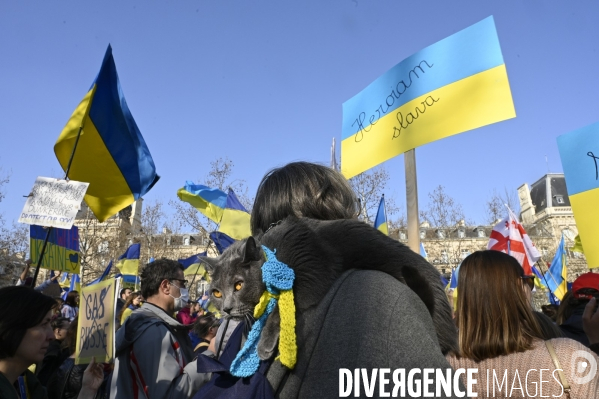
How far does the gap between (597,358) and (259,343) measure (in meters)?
1.65

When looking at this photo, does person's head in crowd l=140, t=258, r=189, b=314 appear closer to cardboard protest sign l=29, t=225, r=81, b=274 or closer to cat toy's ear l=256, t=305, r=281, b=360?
cat toy's ear l=256, t=305, r=281, b=360

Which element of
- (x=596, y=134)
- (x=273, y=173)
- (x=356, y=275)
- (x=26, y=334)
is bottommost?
A: (x=26, y=334)

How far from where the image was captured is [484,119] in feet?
11.5

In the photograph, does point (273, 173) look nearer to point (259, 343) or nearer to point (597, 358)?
point (259, 343)

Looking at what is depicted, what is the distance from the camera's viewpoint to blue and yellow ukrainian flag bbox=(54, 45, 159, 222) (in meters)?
4.66

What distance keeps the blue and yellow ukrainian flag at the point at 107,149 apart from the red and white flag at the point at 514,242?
7.28 meters

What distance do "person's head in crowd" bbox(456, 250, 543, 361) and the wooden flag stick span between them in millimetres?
644

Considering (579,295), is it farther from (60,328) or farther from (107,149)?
(60,328)

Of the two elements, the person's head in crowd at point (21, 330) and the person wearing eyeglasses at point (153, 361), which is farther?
the person wearing eyeglasses at point (153, 361)

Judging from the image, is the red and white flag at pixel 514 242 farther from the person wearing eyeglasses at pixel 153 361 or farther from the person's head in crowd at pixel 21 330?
the person's head in crowd at pixel 21 330

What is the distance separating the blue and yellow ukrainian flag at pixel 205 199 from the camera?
1041 centimetres

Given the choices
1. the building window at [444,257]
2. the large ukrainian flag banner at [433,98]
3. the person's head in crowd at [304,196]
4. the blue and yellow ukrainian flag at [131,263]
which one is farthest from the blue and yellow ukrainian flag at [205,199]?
the building window at [444,257]

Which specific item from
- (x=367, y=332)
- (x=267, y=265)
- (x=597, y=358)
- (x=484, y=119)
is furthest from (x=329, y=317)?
(x=484, y=119)

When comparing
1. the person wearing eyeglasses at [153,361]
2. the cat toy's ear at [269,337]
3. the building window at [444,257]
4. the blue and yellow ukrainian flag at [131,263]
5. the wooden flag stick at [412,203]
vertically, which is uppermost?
the building window at [444,257]
